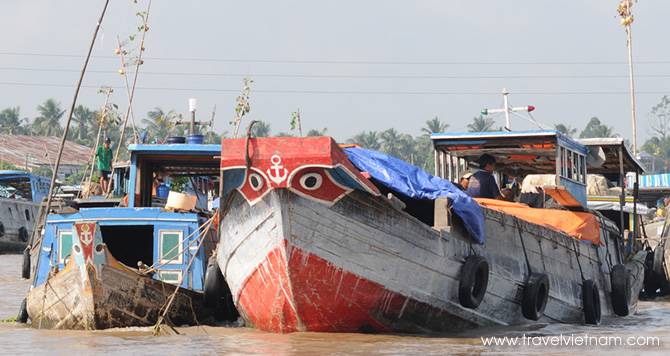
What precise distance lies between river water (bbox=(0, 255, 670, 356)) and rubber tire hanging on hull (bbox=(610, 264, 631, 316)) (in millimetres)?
2280

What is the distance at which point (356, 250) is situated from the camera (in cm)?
990

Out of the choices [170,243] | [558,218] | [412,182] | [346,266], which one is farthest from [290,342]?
[558,218]

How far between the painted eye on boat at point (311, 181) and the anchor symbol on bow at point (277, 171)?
172 millimetres

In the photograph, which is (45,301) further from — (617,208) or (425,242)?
(617,208)

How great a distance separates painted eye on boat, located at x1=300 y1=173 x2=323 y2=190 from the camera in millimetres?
9531

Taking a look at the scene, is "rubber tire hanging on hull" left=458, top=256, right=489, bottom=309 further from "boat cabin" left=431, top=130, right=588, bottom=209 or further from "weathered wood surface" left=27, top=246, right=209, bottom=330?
"weathered wood surface" left=27, top=246, right=209, bottom=330

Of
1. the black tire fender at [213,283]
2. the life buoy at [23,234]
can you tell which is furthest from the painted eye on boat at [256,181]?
the life buoy at [23,234]

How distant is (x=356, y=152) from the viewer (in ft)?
34.6

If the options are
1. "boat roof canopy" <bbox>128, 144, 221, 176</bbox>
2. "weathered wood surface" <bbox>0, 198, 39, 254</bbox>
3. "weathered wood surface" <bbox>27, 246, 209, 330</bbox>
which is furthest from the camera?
"weathered wood surface" <bbox>0, 198, 39, 254</bbox>

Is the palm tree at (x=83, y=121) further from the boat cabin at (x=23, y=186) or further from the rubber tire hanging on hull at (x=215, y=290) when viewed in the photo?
the rubber tire hanging on hull at (x=215, y=290)

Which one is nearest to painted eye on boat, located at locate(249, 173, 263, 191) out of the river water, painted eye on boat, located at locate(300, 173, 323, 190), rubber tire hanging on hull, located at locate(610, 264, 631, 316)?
painted eye on boat, located at locate(300, 173, 323, 190)

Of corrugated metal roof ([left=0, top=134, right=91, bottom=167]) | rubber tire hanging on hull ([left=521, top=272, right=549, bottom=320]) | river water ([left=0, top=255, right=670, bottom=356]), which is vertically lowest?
river water ([left=0, top=255, right=670, bottom=356])

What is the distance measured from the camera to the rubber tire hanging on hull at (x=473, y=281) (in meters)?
10.6

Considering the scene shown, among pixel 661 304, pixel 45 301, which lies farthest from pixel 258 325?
pixel 661 304
